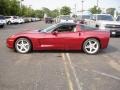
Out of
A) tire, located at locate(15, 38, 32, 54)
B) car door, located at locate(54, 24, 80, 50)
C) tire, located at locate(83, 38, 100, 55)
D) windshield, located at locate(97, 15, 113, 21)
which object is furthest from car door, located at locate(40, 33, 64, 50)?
windshield, located at locate(97, 15, 113, 21)

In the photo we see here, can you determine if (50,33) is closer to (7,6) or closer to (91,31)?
(91,31)

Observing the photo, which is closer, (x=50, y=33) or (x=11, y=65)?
(x=11, y=65)

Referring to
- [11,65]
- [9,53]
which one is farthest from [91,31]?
[11,65]

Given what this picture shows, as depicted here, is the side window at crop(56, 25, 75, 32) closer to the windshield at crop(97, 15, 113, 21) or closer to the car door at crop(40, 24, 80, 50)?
the car door at crop(40, 24, 80, 50)

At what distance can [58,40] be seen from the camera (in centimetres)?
1149

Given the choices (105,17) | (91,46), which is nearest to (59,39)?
(91,46)

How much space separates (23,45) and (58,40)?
1.40 metres

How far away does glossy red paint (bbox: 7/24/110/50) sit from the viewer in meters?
11.5

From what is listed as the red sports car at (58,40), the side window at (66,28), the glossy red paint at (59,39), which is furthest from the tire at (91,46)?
the side window at (66,28)

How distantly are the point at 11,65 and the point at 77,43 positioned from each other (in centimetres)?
348

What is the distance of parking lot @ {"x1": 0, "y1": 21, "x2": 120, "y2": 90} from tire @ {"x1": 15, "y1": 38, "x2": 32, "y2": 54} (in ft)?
0.90

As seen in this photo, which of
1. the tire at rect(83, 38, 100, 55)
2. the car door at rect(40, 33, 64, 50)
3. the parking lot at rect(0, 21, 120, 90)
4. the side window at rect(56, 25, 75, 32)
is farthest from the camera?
the side window at rect(56, 25, 75, 32)

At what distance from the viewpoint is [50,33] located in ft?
38.0

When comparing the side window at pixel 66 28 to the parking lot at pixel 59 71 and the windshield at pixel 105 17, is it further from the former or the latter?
the windshield at pixel 105 17
